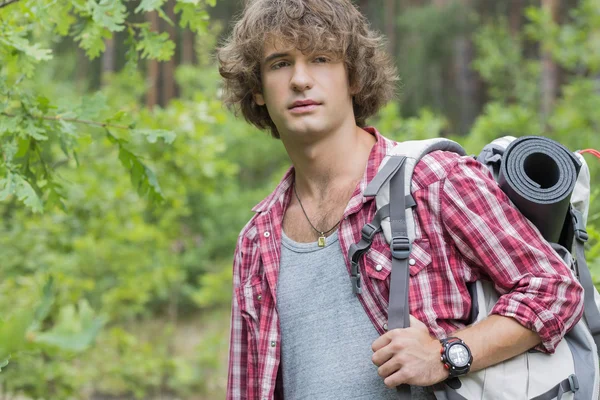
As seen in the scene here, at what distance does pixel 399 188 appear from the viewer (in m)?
1.97

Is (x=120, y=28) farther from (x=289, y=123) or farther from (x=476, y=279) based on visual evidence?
(x=476, y=279)

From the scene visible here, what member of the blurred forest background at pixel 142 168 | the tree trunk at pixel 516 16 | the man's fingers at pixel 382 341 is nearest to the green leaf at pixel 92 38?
the blurred forest background at pixel 142 168

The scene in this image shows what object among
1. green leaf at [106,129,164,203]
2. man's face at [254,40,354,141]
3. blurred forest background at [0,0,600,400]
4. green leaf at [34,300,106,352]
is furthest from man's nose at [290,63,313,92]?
green leaf at [34,300,106,352]

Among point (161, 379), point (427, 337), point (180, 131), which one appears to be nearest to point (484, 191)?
point (427, 337)

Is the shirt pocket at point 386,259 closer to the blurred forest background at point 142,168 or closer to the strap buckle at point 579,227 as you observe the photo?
the strap buckle at point 579,227

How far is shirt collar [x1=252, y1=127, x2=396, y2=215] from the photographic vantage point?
2.12 meters

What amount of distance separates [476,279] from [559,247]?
23 centimetres

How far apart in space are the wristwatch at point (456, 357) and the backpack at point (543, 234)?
0.06m

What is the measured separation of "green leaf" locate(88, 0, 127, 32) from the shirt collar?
0.74m

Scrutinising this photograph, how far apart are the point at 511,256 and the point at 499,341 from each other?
0.21 m

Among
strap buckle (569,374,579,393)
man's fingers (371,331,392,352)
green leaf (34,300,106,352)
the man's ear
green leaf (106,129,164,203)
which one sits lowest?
green leaf (34,300,106,352)

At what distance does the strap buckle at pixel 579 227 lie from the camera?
6.24 ft

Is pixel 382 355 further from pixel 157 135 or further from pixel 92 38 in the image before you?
pixel 92 38

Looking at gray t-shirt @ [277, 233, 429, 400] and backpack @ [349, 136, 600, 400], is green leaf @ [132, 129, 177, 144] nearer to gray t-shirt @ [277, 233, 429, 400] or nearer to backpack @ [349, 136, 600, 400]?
gray t-shirt @ [277, 233, 429, 400]
